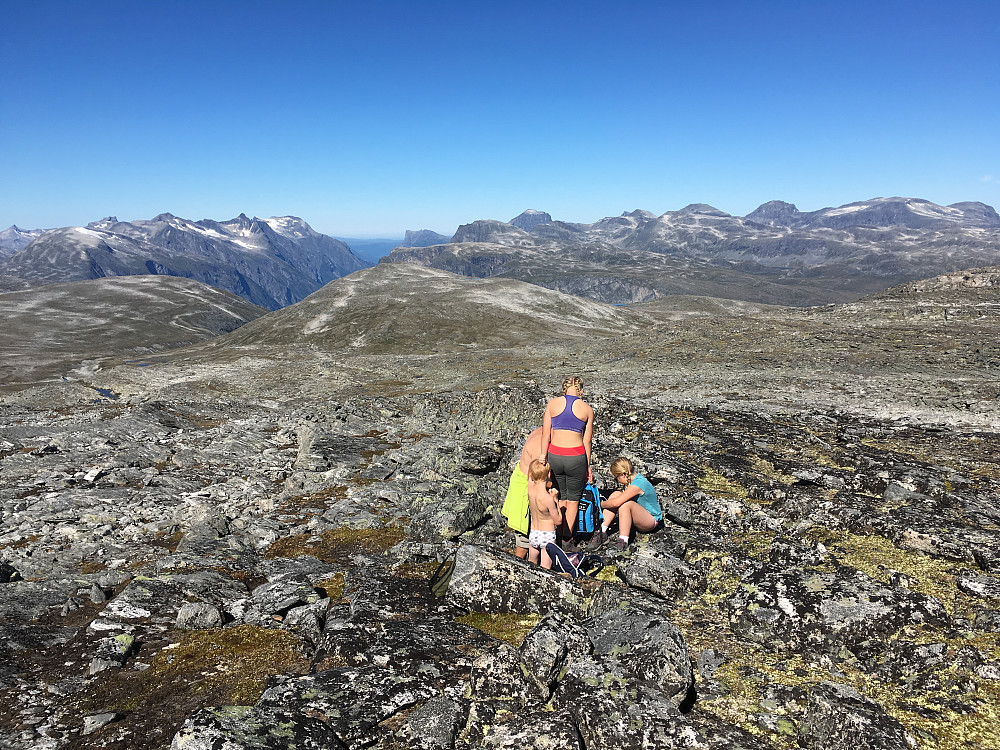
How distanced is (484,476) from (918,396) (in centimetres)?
2630

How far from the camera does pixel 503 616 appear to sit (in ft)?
29.9

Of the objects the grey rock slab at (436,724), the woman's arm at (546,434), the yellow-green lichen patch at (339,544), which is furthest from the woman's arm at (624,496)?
the grey rock slab at (436,724)

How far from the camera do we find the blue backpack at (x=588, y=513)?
12.1 metres

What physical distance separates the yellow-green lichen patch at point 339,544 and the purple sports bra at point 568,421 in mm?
5313

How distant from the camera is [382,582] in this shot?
9.73m

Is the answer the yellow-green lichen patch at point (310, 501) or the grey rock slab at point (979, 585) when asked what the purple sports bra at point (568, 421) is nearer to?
the grey rock slab at point (979, 585)

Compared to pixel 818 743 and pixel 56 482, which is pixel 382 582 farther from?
pixel 56 482

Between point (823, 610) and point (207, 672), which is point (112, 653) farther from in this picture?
point (823, 610)

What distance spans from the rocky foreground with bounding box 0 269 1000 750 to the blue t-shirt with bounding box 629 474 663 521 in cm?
64

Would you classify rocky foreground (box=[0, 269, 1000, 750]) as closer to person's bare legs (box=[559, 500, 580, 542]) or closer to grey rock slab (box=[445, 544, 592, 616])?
grey rock slab (box=[445, 544, 592, 616])

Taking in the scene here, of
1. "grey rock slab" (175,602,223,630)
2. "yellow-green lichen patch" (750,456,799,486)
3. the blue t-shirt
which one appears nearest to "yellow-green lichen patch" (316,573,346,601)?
"grey rock slab" (175,602,223,630)

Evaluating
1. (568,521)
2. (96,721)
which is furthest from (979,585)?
(96,721)

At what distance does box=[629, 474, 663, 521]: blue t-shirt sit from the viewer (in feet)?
38.2

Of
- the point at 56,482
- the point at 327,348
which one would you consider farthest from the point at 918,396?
the point at 327,348
